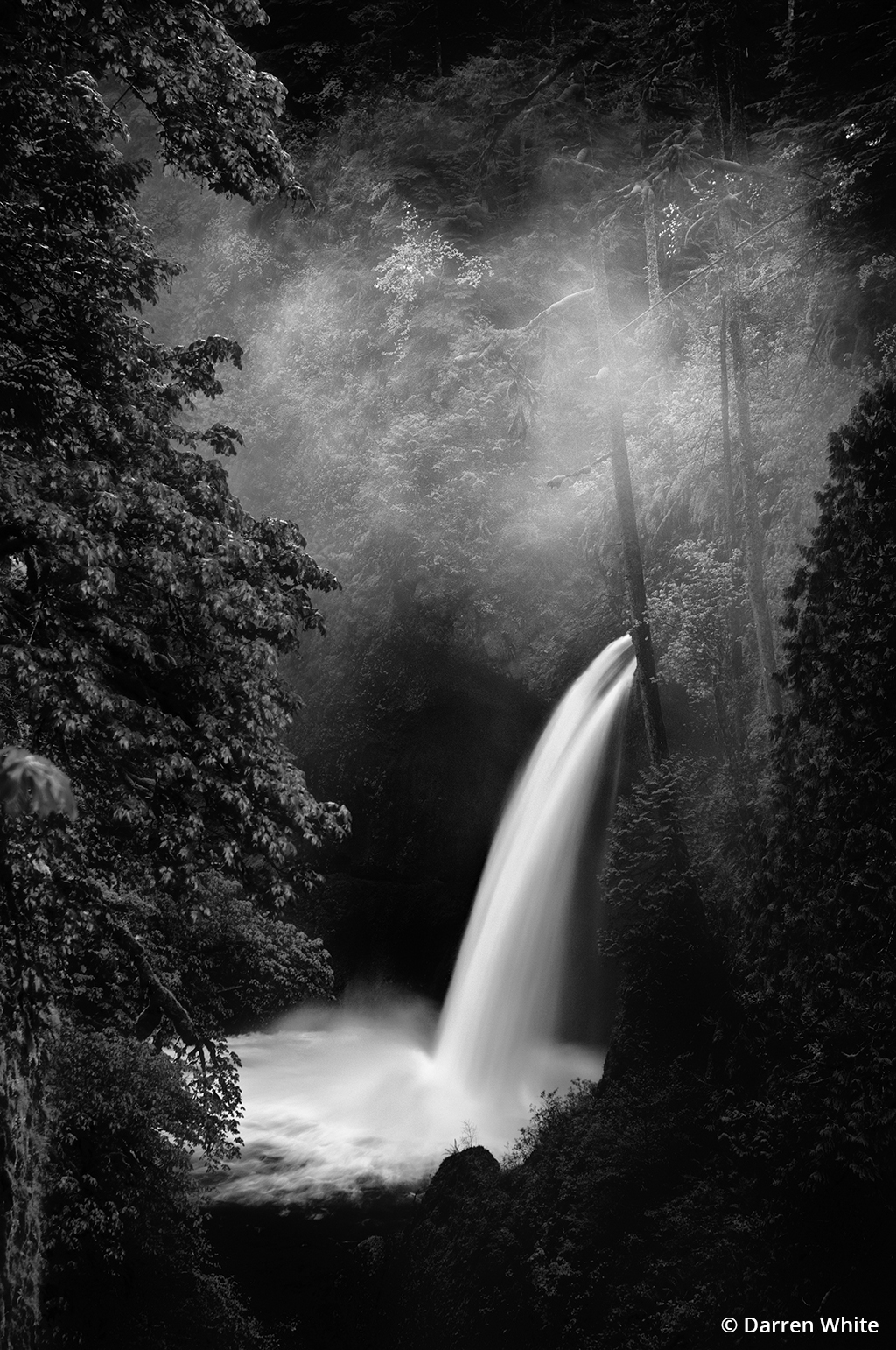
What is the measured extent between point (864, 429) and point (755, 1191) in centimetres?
874

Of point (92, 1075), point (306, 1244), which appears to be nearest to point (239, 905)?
point (92, 1075)

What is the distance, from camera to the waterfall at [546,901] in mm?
15930

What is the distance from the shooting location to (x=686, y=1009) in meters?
12.2

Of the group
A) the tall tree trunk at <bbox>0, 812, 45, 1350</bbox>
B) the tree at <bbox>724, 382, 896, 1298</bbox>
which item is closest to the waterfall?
the tree at <bbox>724, 382, 896, 1298</bbox>

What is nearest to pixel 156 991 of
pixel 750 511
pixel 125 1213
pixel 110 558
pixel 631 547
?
pixel 125 1213

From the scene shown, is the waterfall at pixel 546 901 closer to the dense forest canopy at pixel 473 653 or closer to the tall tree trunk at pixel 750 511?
the dense forest canopy at pixel 473 653

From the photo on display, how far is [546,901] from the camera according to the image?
16312 mm

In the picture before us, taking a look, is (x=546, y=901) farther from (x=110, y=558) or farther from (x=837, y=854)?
(x=110, y=558)

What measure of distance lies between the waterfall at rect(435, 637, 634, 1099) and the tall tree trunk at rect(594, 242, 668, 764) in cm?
189

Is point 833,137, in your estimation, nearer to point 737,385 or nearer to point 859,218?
point 859,218

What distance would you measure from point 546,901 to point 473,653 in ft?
21.3

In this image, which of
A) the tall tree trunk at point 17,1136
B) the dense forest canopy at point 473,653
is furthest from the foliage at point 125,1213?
the tall tree trunk at point 17,1136

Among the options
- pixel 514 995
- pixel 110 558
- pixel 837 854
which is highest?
pixel 514 995

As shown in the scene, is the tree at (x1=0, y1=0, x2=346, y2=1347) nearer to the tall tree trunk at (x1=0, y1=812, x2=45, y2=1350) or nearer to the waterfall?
the tall tree trunk at (x1=0, y1=812, x2=45, y2=1350)
